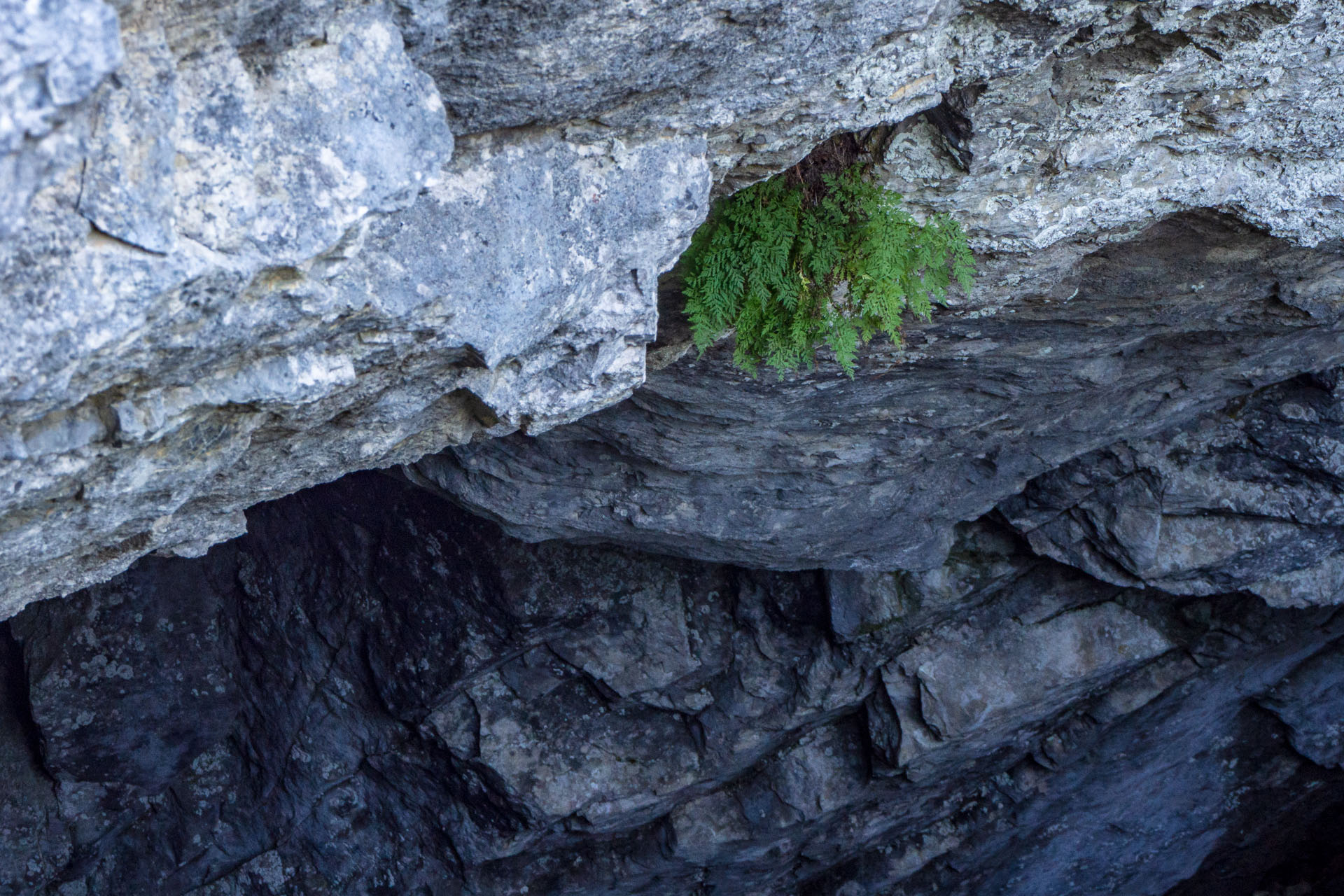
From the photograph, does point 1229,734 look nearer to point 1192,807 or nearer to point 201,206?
point 1192,807

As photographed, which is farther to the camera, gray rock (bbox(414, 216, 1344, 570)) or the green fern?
gray rock (bbox(414, 216, 1344, 570))

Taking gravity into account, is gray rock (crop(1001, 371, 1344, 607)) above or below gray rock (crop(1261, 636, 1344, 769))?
above

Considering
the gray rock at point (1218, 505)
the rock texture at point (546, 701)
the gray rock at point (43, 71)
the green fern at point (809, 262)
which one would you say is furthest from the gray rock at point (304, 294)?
the gray rock at point (1218, 505)

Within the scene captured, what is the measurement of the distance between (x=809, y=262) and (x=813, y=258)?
43 mm

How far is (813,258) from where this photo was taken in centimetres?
486

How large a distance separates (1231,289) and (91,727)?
11.4m

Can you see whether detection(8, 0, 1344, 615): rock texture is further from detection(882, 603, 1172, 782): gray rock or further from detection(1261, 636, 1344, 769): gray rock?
detection(1261, 636, 1344, 769): gray rock

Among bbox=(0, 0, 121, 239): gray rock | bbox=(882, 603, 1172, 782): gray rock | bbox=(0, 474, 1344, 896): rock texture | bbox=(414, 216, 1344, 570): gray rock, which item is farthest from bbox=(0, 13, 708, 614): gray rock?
bbox=(882, 603, 1172, 782): gray rock

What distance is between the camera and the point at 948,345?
649 centimetres

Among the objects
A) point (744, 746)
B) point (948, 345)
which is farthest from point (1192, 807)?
point (948, 345)

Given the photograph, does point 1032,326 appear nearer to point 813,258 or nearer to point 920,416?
point 920,416

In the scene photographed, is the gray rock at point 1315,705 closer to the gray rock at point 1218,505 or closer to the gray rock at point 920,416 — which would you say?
the gray rock at point 1218,505

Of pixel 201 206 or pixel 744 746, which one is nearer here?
pixel 201 206

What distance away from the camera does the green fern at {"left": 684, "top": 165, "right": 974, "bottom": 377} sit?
484 cm
